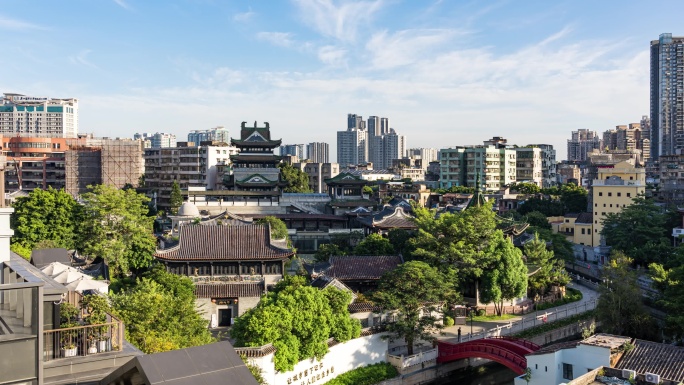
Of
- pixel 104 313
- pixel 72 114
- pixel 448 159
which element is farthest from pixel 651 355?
pixel 72 114

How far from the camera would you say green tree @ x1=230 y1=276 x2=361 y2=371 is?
23.1 meters

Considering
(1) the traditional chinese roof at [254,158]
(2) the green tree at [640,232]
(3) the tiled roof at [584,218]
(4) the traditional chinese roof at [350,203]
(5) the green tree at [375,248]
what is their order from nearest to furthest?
(5) the green tree at [375,248] → (2) the green tree at [640,232] → (3) the tiled roof at [584,218] → (4) the traditional chinese roof at [350,203] → (1) the traditional chinese roof at [254,158]

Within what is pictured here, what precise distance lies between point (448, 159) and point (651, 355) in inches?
2699

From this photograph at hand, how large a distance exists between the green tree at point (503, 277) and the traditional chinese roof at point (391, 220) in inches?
453

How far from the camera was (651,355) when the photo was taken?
925 inches

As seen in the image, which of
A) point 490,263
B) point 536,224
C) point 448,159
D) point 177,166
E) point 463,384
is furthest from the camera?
point 448,159

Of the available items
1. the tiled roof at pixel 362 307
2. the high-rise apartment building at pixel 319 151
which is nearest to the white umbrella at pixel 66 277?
the tiled roof at pixel 362 307

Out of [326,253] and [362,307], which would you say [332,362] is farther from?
[326,253]

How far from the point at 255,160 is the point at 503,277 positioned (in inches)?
1432

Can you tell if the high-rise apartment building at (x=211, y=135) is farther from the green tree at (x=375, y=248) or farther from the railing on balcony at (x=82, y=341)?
the railing on balcony at (x=82, y=341)

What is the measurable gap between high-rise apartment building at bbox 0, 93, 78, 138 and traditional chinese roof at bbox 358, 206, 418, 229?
3511 inches

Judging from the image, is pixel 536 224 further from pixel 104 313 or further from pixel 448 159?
pixel 104 313

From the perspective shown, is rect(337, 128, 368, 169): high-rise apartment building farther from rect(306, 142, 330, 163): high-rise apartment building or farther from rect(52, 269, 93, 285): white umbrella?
rect(52, 269, 93, 285): white umbrella

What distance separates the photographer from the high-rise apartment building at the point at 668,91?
3885 inches
